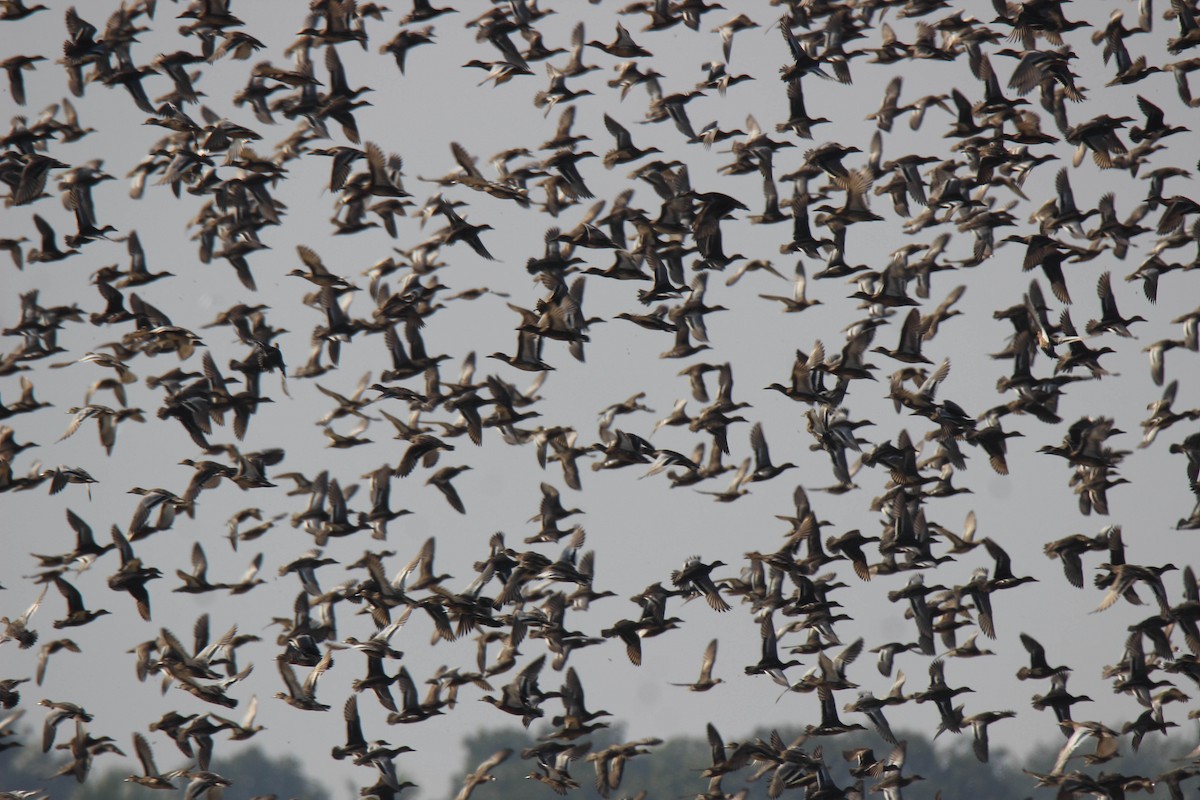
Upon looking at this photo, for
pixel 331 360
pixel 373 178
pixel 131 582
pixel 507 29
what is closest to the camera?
pixel 373 178

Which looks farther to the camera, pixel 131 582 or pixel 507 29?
pixel 507 29

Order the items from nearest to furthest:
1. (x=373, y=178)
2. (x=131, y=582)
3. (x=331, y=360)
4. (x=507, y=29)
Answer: (x=373, y=178), (x=131, y=582), (x=507, y=29), (x=331, y=360)

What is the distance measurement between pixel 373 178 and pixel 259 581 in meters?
9.33

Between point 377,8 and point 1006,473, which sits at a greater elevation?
point 377,8

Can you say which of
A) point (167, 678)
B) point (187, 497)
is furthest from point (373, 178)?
point (167, 678)

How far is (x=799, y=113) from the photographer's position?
33406mm

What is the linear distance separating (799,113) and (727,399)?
5964 mm

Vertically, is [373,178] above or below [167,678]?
above

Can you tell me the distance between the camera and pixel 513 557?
32250 millimetres

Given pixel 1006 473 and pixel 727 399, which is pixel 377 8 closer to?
pixel 727 399

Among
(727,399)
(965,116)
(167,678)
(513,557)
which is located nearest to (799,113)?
(965,116)

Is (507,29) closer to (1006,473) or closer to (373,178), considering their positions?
(373,178)

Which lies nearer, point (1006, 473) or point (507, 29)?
point (1006, 473)

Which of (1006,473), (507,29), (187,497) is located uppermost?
(507,29)
